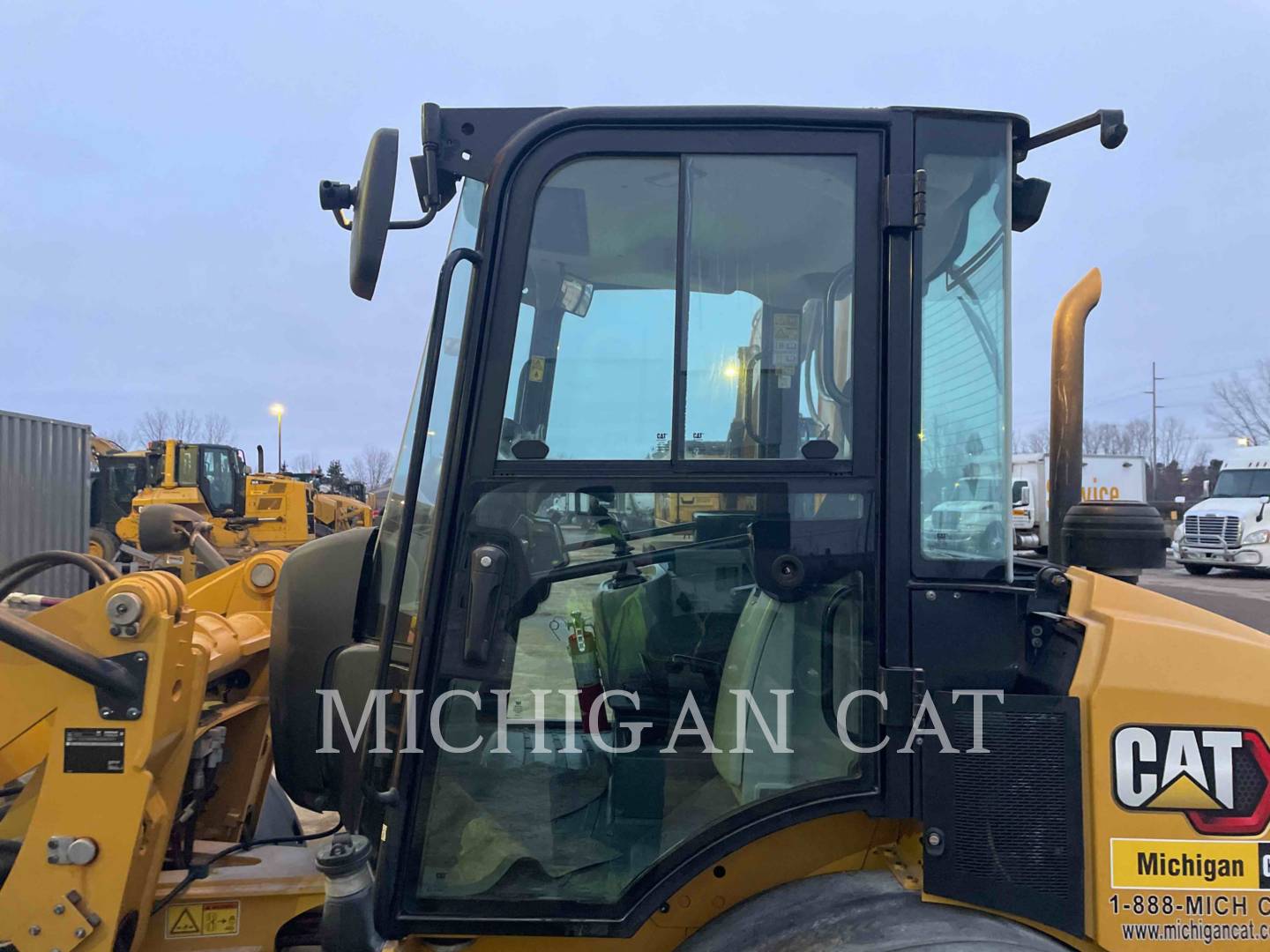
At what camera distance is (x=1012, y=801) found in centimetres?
174

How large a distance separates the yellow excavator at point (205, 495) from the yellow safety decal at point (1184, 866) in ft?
53.9

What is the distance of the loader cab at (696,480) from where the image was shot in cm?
180

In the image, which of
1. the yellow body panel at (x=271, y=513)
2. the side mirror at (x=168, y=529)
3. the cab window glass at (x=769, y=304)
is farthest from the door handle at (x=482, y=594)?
the yellow body panel at (x=271, y=513)

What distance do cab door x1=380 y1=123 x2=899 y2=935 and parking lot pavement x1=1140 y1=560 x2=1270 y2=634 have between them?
9.93m

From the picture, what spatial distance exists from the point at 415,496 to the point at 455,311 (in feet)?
1.50


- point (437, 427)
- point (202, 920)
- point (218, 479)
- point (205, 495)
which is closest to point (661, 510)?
point (437, 427)

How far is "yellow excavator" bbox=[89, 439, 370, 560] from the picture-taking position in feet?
54.4

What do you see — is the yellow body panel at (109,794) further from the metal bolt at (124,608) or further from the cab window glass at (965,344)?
the cab window glass at (965,344)

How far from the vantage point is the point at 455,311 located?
6.41 feet

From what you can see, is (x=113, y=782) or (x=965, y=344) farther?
(x=113, y=782)

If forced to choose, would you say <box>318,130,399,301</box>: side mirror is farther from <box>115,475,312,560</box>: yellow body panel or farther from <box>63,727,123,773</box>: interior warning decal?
<box>115,475,312,560</box>: yellow body panel

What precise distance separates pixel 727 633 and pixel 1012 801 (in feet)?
2.28

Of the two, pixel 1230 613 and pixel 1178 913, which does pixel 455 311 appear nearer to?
pixel 1178 913

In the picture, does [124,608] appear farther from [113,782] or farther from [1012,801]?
[1012,801]
